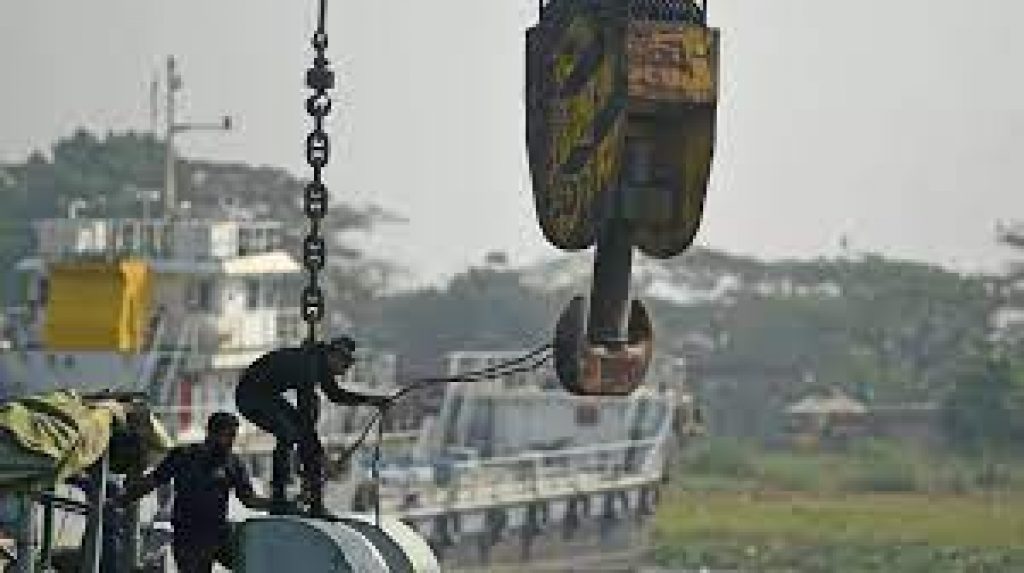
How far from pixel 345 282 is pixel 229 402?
51.8 metres

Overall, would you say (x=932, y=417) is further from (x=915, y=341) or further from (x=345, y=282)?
(x=345, y=282)

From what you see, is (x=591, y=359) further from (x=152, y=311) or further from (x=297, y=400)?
(x=152, y=311)

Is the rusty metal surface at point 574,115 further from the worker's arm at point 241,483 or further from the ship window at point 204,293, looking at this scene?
the ship window at point 204,293

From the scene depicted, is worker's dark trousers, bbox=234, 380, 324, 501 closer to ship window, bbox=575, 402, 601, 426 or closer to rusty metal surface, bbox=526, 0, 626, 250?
rusty metal surface, bbox=526, 0, 626, 250

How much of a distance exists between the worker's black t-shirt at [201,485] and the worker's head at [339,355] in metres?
0.61

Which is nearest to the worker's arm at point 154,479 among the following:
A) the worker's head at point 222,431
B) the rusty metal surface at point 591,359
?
the worker's head at point 222,431

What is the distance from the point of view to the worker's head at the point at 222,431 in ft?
32.4

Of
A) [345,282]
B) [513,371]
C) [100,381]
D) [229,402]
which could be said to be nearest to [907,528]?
[229,402]

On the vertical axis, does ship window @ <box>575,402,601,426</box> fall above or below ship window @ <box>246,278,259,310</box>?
below

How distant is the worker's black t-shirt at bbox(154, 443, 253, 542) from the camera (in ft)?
32.7

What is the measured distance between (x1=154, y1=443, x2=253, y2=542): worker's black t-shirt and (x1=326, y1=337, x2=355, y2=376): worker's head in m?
0.61

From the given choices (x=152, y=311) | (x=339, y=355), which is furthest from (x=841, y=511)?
(x=339, y=355)

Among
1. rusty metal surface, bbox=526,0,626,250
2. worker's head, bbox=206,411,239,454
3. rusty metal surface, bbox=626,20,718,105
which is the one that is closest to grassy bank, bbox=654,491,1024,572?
worker's head, bbox=206,411,239,454

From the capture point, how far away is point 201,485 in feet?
32.7
